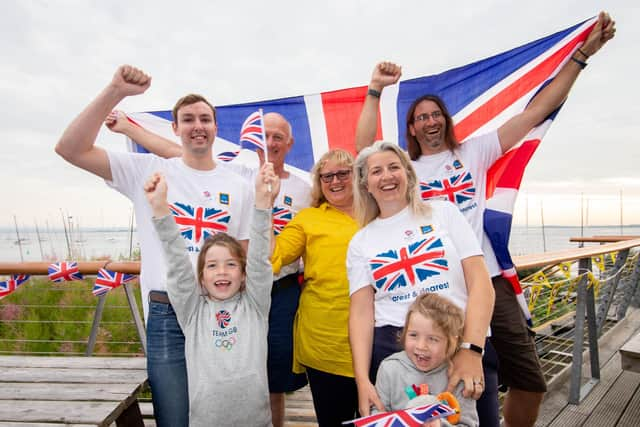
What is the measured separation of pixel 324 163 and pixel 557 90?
1.31 meters

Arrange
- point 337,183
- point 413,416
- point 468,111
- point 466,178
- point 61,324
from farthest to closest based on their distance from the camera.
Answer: point 61,324
point 468,111
point 466,178
point 337,183
point 413,416

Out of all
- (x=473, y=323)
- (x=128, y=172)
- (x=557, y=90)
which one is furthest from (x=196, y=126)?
(x=557, y=90)

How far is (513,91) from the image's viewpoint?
2371 mm

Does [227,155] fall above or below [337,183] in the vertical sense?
above

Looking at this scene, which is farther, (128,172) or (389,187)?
(128,172)

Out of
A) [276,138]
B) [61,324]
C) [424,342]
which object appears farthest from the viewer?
[61,324]

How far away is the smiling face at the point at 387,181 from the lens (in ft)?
4.93

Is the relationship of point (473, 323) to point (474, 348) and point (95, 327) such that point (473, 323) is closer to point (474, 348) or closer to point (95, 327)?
point (474, 348)

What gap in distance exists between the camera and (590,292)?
286cm

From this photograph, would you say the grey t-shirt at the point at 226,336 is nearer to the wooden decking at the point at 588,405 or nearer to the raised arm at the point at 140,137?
the raised arm at the point at 140,137

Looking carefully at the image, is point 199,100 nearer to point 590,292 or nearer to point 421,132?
A: point 421,132

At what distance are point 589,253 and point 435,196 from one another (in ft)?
5.24

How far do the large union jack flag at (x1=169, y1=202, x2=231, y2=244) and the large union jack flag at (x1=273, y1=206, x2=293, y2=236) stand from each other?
380 mm

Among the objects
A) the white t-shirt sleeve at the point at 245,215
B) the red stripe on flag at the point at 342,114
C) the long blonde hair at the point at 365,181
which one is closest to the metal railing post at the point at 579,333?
the red stripe on flag at the point at 342,114
